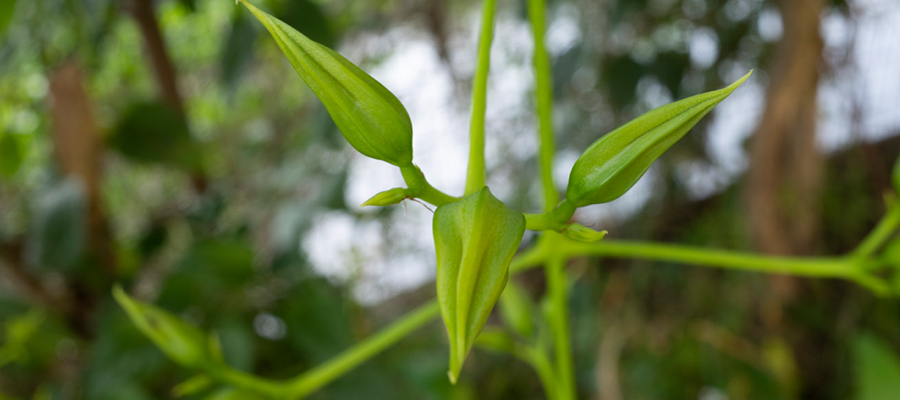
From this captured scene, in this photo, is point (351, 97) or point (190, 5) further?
point (190, 5)

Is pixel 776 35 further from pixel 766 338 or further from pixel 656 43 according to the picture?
pixel 766 338

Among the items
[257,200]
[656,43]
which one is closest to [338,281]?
[257,200]

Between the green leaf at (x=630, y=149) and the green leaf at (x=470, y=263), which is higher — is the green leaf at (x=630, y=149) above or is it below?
above

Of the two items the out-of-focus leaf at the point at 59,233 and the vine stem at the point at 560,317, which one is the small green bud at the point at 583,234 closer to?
the vine stem at the point at 560,317

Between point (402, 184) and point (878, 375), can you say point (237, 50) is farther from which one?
point (878, 375)

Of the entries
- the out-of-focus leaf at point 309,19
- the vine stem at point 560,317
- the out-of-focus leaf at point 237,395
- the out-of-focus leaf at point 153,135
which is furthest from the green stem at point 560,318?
the out-of-focus leaf at point 153,135

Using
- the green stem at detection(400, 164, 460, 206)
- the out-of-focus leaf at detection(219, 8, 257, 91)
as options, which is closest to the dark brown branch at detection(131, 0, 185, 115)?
the out-of-focus leaf at detection(219, 8, 257, 91)

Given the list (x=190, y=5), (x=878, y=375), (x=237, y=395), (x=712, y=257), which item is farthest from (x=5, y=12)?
(x=878, y=375)
